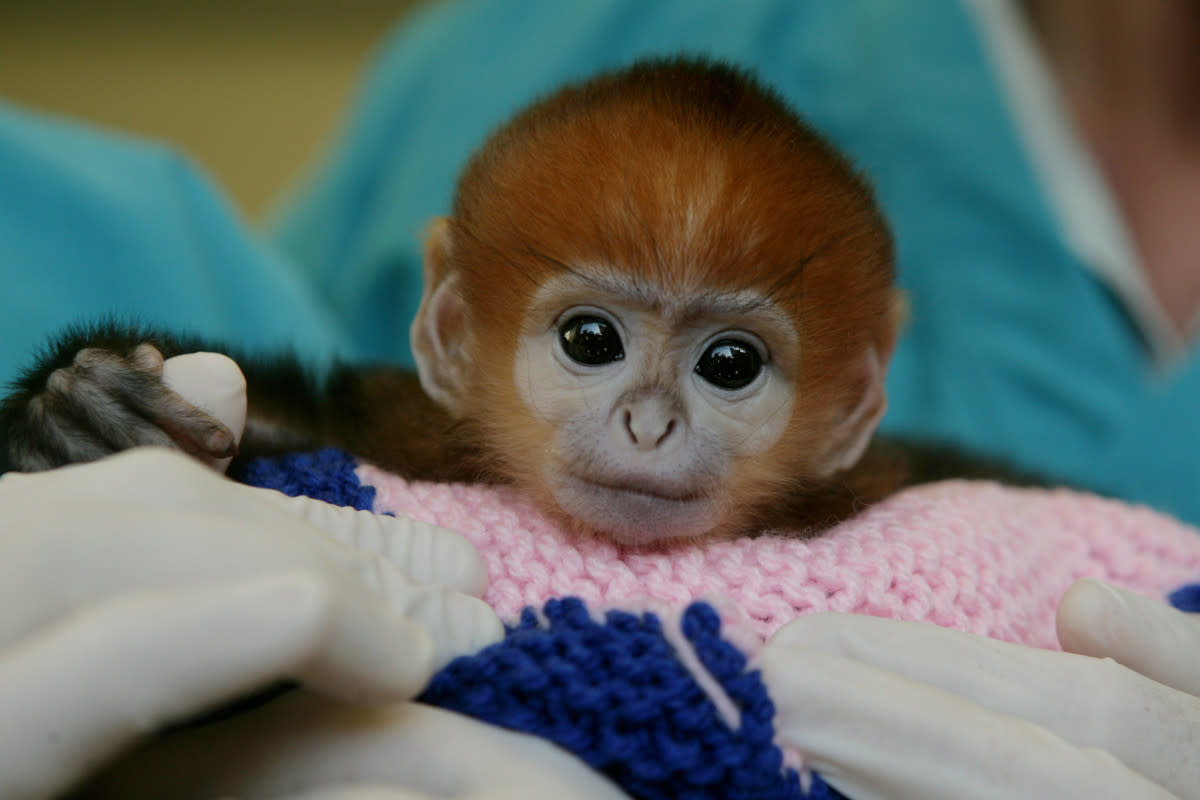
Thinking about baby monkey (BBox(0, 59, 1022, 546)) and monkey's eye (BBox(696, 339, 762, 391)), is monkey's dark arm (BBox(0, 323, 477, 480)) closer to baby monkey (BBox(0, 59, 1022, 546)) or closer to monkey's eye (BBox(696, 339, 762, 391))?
baby monkey (BBox(0, 59, 1022, 546))

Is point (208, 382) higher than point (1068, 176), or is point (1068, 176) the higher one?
point (1068, 176)

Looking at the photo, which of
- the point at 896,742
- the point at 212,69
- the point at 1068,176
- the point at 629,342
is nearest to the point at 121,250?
the point at 629,342

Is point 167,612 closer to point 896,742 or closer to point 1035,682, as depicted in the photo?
point 896,742

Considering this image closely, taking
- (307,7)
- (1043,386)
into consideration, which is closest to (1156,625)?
(1043,386)

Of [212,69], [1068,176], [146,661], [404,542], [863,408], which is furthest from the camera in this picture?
[212,69]

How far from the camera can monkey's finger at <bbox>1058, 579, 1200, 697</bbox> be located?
881 millimetres

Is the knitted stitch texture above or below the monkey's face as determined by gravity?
below

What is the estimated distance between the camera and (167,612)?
573mm

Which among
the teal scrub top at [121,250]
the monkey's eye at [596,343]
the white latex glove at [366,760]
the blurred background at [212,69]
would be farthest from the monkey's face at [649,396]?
the blurred background at [212,69]

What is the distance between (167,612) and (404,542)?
23 cm

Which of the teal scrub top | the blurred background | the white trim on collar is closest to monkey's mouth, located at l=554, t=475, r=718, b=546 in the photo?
the teal scrub top

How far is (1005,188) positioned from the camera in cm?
213

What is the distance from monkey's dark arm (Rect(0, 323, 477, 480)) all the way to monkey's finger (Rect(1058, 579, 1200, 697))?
1.87ft

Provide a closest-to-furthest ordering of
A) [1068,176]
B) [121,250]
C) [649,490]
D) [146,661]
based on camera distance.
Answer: [146,661], [649,490], [121,250], [1068,176]
